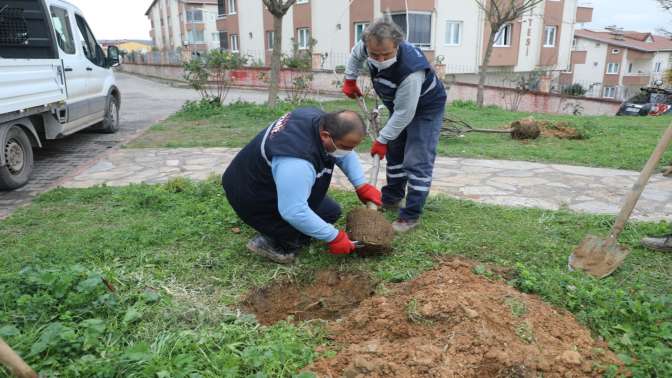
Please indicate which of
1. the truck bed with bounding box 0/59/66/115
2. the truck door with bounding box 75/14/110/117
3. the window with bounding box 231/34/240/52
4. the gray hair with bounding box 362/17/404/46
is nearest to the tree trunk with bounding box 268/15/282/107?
the truck door with bounding box 75/14/110/117

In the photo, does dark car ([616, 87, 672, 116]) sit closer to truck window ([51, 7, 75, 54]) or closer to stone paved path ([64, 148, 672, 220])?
stone paved path ([64, 148, 672, 220])

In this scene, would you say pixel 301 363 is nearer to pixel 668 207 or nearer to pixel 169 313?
pixel 169 313

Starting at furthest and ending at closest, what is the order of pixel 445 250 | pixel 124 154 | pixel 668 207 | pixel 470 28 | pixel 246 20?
pixel 246 20
pixel 470 28
pixel 124 154
pixel 668 207
pixel 445 250

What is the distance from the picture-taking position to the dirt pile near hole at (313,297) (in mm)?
2917

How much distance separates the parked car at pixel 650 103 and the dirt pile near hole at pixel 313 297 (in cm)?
1563

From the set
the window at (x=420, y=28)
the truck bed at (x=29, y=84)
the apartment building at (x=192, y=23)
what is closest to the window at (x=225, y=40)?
the apartment building at (x=192, y=23)

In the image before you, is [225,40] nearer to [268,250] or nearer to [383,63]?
[383,63]

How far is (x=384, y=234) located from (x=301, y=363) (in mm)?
1290

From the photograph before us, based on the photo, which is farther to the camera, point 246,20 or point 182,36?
point 182,36

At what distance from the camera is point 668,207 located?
185 inches

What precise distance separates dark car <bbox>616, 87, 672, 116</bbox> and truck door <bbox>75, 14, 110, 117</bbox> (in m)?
15.5

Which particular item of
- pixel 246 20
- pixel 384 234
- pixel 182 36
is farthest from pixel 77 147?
pixel 182 36

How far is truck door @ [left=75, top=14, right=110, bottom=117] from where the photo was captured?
8.07 m

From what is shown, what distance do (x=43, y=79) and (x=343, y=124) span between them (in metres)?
5.24
